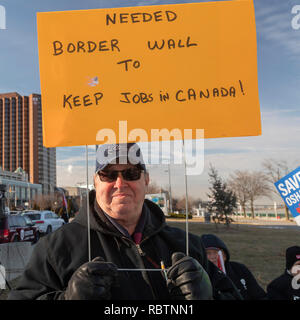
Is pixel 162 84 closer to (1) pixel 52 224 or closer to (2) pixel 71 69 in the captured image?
(2) pixel 71 69

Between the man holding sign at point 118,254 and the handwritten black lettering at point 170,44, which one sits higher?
the handwritten black lettering at point 170,44

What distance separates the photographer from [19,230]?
11867mm

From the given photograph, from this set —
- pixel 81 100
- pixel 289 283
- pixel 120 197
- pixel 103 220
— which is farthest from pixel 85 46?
pixel 289 283

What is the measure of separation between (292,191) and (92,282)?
2.88 meters

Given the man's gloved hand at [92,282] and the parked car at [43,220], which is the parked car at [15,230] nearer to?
the parked car at [43,220]

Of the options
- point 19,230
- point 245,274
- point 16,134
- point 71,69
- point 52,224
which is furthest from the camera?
point 16,134

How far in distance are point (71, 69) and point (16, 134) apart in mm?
109076

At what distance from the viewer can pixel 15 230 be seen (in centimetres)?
1159

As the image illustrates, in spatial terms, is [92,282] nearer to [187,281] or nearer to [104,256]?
[104,256]

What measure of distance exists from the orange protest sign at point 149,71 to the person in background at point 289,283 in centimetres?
251

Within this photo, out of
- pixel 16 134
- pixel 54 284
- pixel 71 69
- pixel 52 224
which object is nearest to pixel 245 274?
pixel 54 284

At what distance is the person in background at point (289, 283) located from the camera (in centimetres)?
343

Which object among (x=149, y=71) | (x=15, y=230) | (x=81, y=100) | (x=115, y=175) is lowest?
(x=15, y=230)

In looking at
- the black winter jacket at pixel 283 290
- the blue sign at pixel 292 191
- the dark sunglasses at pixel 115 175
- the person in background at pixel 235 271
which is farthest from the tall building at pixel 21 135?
the dark sunglasses at pixel 115 175
